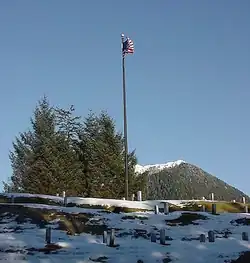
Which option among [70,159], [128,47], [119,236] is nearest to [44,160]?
[70,159]

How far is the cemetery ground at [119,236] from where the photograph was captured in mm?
18031

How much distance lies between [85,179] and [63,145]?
471 centimetres

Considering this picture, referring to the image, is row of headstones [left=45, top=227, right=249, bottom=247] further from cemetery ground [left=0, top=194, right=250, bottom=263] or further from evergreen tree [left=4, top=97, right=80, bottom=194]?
evergreen tree [left=4, top=97, right=80, bottom=194]

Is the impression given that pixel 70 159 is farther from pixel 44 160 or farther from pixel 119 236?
pixel 119 236

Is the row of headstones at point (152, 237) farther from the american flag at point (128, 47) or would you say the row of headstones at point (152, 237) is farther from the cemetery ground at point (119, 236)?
the american flag at point (128, 47)

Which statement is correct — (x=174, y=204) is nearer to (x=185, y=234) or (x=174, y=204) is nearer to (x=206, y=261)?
(x=185, y=234)

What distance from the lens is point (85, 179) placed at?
56062 millimetres

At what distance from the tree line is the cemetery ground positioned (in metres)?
20.7

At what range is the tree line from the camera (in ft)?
174

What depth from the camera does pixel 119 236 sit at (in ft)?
74.3

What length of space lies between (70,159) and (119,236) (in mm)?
33828

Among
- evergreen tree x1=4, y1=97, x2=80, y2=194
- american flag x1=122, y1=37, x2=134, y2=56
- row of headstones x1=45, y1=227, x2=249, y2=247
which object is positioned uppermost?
american flag x1=122, y1=37, x2=134, y2=56

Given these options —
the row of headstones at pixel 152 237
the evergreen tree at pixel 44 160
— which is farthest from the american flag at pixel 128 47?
the row of headstones at pixel 152 237

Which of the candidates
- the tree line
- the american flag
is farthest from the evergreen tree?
the american flag
